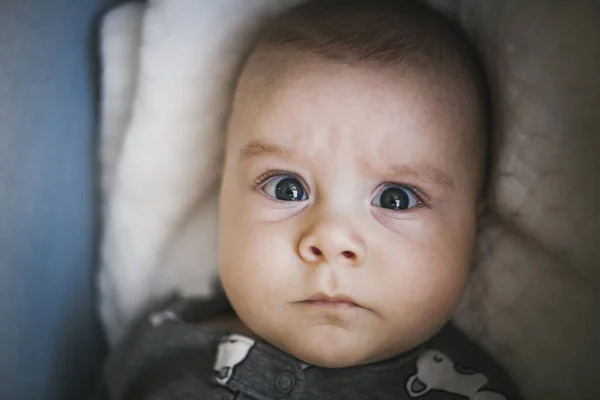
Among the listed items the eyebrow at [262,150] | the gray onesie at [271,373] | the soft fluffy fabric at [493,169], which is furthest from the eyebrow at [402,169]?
the gray onesie at [271,373]

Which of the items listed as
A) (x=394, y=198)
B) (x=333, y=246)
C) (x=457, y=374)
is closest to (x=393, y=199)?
(x=394, y=198)

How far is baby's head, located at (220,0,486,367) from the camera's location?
867 mm

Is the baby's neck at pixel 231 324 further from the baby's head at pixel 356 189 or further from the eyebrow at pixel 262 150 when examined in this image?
the eyebrow at pixel 262 150

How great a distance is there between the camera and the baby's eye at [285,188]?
0.92 metres

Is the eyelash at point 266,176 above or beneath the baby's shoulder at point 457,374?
above

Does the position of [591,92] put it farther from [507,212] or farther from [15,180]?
[15,180]

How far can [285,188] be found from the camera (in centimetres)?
92

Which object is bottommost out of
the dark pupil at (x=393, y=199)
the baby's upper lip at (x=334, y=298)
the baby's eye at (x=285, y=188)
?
the baby's upper lip at (x=334, y=298)

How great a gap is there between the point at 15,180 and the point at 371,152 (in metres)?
0.44

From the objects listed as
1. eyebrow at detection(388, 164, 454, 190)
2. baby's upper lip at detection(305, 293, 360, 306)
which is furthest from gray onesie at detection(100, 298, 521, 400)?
eyebrow at detection(388, 164, 454, 190)

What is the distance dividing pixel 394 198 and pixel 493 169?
6.4 inches

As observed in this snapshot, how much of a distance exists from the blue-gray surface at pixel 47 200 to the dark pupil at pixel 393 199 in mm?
444

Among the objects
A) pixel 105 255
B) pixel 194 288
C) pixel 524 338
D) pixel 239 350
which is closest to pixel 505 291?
pixel 524 338

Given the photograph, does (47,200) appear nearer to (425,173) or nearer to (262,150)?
(262,150)
